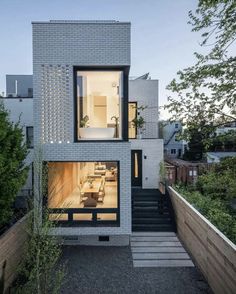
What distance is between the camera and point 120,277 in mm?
9086

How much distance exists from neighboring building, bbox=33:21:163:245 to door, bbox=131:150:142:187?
19.7 ft

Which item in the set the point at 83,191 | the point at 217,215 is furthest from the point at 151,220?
the point at 217,215

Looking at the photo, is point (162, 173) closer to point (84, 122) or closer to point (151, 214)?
point (151, 214)

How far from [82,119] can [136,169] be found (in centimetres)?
738

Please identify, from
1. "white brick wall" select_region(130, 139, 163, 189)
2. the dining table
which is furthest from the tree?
"white brick wall" select_region(130, 139, 163, 189)

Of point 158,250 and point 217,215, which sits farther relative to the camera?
point 158,250

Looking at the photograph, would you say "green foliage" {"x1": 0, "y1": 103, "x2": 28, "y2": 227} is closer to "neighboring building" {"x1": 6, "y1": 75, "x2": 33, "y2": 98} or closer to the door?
→ the door

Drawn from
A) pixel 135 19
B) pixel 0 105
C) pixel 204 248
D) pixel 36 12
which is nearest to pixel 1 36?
pixel 36 12

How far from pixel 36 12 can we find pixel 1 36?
5.65 m

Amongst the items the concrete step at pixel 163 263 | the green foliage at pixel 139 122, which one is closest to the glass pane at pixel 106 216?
the concrete step at pixel 163 263

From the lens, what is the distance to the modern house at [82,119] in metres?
10.9

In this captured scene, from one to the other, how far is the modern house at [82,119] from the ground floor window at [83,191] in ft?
0.13

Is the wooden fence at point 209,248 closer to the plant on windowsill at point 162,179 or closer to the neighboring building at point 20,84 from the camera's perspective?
the plant on windowsill at point 162,179

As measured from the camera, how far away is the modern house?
35.8 feet
